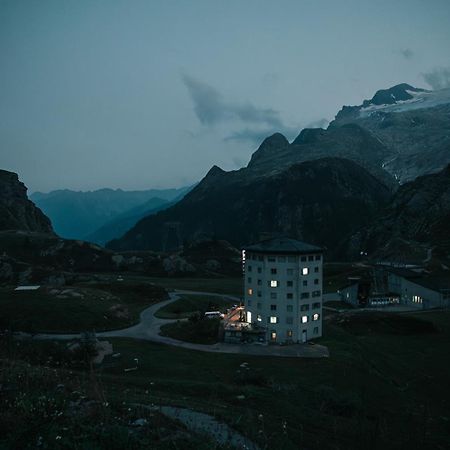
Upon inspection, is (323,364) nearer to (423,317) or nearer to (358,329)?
(358,329)

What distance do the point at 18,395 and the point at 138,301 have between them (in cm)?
9132

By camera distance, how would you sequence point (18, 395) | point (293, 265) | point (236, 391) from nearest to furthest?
point (18, 395)
point (236, 391)
point (293, 265)

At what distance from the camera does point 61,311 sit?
79188 mm

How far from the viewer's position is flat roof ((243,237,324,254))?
75.8 meters

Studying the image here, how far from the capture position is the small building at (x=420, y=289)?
114 m

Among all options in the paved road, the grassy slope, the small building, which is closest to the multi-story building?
the paved road

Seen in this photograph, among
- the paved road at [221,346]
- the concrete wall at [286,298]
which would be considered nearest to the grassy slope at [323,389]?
the paved road at [221,346]

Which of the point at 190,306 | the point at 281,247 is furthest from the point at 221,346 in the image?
the point at 190,306

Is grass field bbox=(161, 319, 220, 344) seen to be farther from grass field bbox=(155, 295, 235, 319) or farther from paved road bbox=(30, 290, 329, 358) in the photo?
grass field bbox=(155, 295, 235, 319)

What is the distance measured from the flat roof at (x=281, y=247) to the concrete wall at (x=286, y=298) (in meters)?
0.93

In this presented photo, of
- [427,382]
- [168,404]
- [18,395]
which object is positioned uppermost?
[18,395]

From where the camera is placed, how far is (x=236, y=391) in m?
40.9

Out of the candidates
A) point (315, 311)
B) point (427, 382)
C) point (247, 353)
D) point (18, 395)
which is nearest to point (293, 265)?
point (315, 311)

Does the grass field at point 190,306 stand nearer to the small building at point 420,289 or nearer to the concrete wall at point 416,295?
the concrete wall at point 416,295
